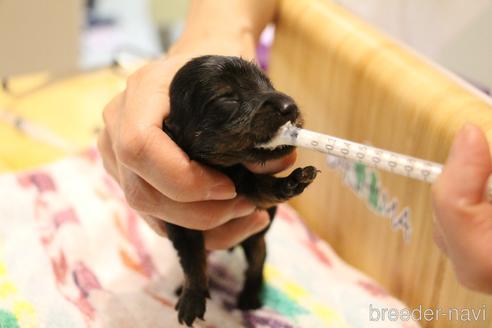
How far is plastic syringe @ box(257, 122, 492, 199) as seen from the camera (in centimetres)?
69

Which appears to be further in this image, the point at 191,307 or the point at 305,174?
the point at 191,307

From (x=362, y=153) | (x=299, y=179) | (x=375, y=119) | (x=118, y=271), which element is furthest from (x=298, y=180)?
(x=118, y=271)

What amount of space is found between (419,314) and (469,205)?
1.63 feet

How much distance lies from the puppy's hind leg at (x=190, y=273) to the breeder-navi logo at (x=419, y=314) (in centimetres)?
30

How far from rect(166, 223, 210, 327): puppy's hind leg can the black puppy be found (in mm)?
136

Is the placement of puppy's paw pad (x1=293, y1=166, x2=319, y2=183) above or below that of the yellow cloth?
above

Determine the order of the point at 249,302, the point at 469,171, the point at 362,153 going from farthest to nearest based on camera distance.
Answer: the point at 249,302 < the point at 362,153 < the point at 469,171

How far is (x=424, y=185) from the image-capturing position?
3.23ft

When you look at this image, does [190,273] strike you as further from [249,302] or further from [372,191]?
[372,191]

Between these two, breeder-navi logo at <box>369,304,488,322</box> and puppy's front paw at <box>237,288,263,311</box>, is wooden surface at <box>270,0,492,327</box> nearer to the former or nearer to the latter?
breeder-navi logo at <box>369,304,488,322</box>

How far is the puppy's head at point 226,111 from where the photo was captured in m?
0.76

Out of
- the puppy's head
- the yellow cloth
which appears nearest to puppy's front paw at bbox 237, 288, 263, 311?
the puppy's head

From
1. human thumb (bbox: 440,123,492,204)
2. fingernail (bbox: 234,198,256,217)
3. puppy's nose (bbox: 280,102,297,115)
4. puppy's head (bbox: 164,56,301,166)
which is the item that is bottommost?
fingernail (bbox: 234,198,256,217)

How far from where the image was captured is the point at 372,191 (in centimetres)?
114
